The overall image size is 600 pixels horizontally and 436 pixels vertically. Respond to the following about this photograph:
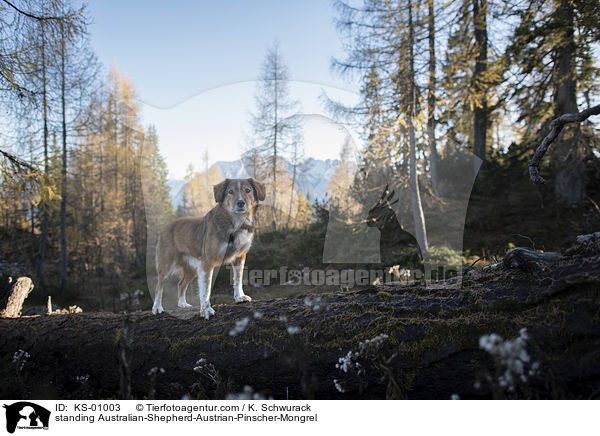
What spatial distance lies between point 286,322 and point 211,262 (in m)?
1.43

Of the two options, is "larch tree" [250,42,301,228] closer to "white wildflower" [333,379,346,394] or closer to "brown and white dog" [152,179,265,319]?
"brown and white dog" [152,179,265,319]

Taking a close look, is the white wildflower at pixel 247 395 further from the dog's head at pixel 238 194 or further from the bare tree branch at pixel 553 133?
the bare tree branch at pixel 553 133

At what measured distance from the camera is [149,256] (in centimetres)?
451

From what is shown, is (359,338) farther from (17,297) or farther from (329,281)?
(329,281)

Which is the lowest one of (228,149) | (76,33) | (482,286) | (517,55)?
(482,286)

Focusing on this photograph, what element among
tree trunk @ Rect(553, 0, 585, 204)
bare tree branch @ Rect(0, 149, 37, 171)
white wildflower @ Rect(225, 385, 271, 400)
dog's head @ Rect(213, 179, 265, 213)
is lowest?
white wildflower @ Rect(225, 385, 271, 400)

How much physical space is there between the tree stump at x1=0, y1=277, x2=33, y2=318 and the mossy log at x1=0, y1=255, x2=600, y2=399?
3.26 ft

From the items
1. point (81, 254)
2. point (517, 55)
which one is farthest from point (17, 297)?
point (517, 55)

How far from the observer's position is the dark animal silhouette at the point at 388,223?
9477 mm

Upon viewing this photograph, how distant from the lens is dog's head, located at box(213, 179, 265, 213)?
11.5 ft

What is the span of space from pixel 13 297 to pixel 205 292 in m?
3.36
